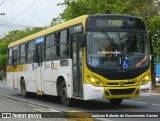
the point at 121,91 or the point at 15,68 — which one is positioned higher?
the point at 15,68

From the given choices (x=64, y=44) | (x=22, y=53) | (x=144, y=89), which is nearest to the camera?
(x=144, y=89)

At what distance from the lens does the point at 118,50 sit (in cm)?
1524

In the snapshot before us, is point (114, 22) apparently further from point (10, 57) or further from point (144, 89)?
point (10, 57)

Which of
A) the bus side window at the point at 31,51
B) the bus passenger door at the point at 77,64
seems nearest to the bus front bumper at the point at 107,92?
the bus passenger door at the point at 77,64

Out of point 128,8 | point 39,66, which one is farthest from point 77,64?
point 128,8

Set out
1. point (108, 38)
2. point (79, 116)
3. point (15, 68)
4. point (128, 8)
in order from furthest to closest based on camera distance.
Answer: point (128, 8) → point (15, 68) → point (108, 38) → point (79, 116)

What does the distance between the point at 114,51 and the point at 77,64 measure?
1420 mm

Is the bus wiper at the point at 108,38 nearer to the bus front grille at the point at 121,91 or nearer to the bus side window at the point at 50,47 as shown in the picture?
the bus front grille at the point at 121,91

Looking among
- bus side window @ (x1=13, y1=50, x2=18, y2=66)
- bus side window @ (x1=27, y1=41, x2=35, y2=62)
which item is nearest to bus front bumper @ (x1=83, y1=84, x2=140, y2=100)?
bus side window @ (x1=27, y1=41, x2=35, y2=62)

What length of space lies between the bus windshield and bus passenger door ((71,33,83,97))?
497mm

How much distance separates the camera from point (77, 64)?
51.7 ft

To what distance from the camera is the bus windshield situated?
15086mm

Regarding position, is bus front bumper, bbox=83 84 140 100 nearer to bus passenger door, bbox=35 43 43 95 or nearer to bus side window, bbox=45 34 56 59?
bus side window, bbox=45 34 56 59

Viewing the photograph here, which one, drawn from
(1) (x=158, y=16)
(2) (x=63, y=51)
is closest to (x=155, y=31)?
(1) (x=158, y=16)
